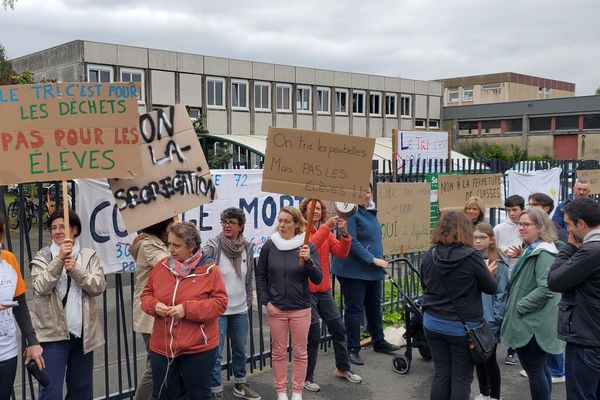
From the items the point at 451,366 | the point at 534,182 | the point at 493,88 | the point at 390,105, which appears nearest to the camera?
the point at 451,366

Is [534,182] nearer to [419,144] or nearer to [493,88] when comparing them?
[419,144]

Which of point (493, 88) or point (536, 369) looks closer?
point (536, 369)

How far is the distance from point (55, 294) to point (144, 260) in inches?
26.7

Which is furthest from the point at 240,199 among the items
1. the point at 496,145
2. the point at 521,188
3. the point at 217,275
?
the point at 496,145

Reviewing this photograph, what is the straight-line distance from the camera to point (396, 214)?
6.77 m

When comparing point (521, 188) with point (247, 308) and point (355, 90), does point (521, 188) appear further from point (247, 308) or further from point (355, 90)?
point (355, 90)

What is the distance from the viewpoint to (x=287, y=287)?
4820mm

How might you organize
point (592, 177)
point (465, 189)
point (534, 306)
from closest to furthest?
1. point (534, 306)
2. point (465, 189)
3. point (592, 177)

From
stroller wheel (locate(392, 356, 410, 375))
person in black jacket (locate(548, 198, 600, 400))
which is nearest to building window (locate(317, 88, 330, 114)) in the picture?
stroller wheel (locate(392, 356, 410, 375))

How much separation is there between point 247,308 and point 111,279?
6.62 meters

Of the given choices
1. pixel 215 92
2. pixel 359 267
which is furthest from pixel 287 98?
pixel 359 267

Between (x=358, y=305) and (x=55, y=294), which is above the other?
(x=55, y=294)

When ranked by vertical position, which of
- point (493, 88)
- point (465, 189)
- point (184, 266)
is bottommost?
point (184, 266)

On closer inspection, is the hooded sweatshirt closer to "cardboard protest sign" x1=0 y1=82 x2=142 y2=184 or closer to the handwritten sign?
"cardboard protest sign" x1=0 y1=82 x2=142 y2=184
